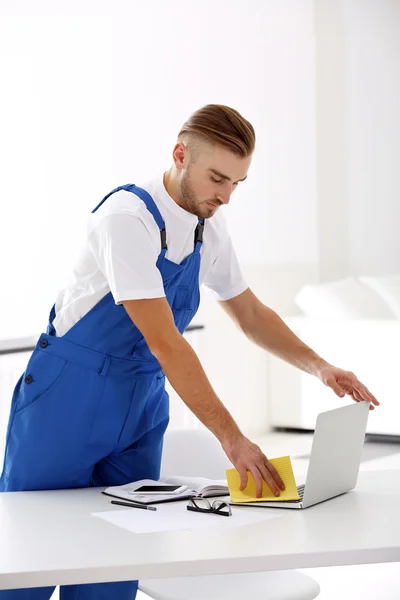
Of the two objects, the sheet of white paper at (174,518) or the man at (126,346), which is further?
the man at (126,346)

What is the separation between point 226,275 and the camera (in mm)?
2209

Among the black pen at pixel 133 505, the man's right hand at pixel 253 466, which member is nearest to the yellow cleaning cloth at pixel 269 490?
the man's right hand at pixel 253 466

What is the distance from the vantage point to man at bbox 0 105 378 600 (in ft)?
5.90

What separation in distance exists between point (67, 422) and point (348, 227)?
4.06m

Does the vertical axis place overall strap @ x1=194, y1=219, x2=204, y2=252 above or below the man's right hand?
above

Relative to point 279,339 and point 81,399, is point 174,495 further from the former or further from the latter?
point 279,339

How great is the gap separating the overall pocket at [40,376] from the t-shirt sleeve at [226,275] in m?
0.46

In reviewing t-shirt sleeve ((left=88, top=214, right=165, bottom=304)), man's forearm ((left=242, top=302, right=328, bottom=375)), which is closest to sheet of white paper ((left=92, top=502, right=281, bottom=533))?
t-shirt sleeve ((left=88, top=214, right=165, bottom=304))

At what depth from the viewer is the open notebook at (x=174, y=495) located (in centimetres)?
175

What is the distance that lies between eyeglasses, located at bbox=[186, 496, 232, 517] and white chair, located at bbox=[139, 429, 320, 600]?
12.7 inches

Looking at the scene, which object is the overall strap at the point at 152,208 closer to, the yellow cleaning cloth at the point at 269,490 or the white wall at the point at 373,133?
the yellow cleaning cloth at the point at 269,490

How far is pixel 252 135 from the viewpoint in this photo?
1.93 meters

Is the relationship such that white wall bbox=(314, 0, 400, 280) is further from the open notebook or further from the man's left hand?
the open notebook

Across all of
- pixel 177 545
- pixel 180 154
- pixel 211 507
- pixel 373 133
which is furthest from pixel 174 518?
pixel 373 133
